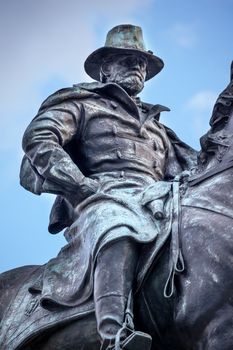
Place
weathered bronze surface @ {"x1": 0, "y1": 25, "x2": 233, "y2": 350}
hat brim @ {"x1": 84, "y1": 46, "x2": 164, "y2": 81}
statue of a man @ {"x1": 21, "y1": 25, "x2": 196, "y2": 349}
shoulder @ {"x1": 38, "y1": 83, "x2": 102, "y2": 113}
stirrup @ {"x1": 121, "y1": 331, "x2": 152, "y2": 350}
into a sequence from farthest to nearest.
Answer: hat brim @ {"x1": 84, "y1": 46, "x2": 164, "y2": 81}
shoulder @ {"x1": 38, "y1": 83, "x2": 102, "y2": 113}
statue of a man @ {"x1": 21, "y1": 25, "x2": 196, "y2": 349}
weathered bronze surface @ {"x1": 0, "y1": 25, "x2": 233, "y2": 350}
stirrup @ {"x1": 121, "y1": 331, "x2": 152, "y2": 350}

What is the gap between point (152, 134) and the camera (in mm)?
10258

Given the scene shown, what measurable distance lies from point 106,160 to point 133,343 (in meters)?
2.68

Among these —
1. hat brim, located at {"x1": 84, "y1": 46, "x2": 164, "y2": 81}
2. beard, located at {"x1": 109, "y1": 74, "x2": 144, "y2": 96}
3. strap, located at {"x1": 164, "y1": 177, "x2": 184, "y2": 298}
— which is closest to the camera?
strap, located at {"x1": 164, "y1": 177, "x2": 184, "y2": 298}

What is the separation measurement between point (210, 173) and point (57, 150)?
1.68 m

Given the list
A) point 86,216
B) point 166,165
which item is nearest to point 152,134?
point 166,165

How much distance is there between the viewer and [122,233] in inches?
322

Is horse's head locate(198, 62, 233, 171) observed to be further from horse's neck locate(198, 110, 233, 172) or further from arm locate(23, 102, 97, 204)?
arm locate(23, 102, 97, 204)

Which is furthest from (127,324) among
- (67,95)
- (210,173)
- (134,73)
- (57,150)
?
(134,73)

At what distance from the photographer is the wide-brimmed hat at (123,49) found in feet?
34.9

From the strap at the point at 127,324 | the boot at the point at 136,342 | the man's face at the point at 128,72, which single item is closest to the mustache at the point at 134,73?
the man's face at the point at 128,72

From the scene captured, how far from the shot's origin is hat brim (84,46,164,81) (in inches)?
418

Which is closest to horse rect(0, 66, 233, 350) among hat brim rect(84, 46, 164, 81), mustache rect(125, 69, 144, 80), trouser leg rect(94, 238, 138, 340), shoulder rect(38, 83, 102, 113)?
trouser leg rect(94, 238, 138, 340)

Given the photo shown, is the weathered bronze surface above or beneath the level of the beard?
beneath

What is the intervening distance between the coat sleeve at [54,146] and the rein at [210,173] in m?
1.16
